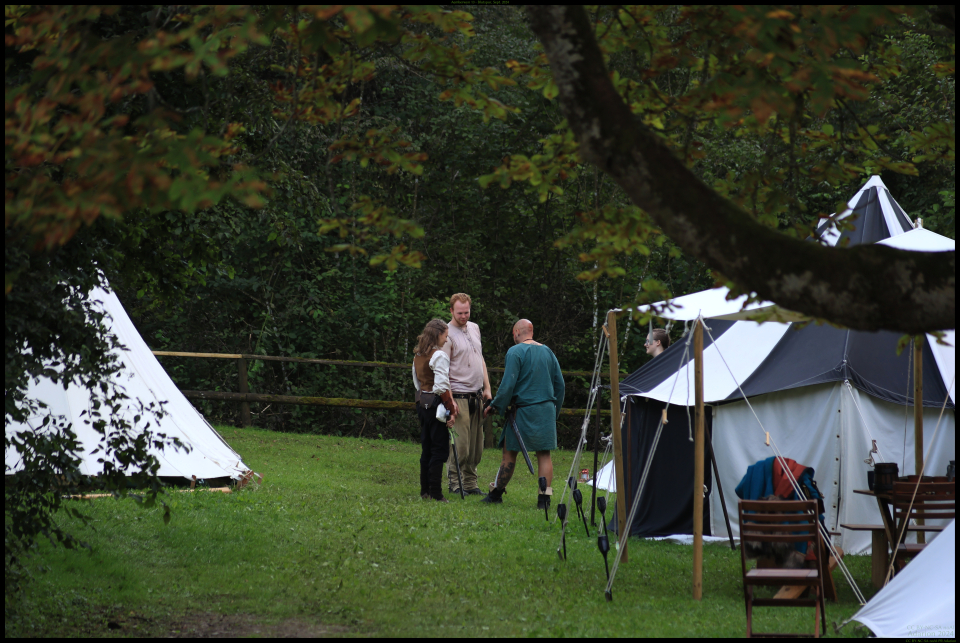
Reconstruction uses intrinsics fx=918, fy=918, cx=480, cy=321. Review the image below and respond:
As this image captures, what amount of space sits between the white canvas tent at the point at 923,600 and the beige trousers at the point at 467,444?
4.60m

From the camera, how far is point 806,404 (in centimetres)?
730

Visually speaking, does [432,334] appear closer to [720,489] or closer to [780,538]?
[720,489]

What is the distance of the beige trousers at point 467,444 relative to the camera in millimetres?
8727

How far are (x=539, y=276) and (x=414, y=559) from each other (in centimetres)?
1070

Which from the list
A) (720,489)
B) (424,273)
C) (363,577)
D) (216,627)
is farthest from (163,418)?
(424,273)

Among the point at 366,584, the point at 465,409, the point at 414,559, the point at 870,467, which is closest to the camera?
the point at 366,584

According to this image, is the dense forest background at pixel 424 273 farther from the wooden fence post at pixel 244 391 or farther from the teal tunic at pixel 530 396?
the teal tunic at pixel 530 396

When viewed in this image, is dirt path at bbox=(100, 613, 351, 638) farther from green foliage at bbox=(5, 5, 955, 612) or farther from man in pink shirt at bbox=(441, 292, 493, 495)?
man in pink shirt at bbox=(441, 292, 493, 495)

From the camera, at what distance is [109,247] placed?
4797 mm

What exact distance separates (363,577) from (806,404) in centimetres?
380

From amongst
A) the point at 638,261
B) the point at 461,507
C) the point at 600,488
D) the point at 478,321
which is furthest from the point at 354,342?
the point at 461,507

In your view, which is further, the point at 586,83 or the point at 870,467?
the point at 870,467

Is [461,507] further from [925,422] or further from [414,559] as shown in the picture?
[925,422]

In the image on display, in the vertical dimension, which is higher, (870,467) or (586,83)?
(586,83)
